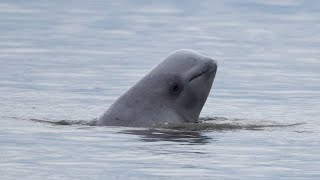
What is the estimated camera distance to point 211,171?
2491cm

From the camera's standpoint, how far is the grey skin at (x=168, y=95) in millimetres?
28203

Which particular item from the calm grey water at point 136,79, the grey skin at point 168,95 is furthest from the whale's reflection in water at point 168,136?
the grey skin at point 168,95

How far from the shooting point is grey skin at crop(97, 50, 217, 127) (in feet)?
92.5

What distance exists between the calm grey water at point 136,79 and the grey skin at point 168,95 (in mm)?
302

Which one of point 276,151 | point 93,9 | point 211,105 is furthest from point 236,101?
point 93,9

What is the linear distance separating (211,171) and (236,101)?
33.6 ft

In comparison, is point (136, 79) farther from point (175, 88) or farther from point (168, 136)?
point (168, 136)

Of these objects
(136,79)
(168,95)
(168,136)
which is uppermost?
(168,95)

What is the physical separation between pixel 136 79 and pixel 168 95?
12083mm

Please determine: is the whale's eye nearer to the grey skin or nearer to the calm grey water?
the grey skin

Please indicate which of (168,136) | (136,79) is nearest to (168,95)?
(168,136)

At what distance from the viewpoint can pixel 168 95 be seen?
28.3m

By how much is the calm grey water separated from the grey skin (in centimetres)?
30

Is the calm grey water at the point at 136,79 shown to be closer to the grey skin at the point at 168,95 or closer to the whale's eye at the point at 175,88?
the grey skin at the point at 168,95
